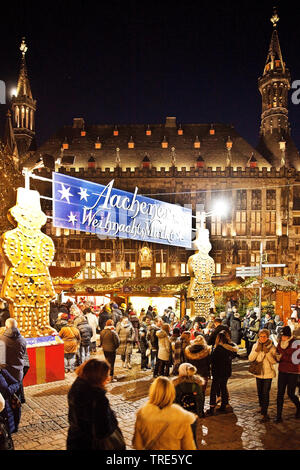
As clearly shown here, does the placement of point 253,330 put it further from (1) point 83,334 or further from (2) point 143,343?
(1) point 83,334

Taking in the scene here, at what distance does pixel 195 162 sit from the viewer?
35.4 meters

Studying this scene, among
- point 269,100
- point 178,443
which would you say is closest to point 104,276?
point 178,443

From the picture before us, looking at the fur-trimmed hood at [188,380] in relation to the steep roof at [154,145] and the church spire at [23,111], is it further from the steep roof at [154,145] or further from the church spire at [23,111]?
the church spire at [23,111]

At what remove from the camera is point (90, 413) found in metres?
2.71

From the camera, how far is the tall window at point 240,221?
3375 cm

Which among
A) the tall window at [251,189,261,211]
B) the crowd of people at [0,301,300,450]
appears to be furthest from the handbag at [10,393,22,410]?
the tall window at [251,189,261,211]

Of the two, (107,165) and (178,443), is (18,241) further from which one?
(107,165)

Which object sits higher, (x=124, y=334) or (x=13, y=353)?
(x=13, y=353)

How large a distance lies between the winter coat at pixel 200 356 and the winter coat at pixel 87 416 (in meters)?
3.17

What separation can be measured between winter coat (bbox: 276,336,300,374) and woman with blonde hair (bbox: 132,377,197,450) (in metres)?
3.33

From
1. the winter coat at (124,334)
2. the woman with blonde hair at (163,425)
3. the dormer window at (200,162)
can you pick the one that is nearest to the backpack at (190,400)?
the woman with blonde hair at (163,425)

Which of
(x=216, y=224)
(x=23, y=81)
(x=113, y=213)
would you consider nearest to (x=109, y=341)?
(x=113, y=213)

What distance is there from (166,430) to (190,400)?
1361 millimetres

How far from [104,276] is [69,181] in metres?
14.3
